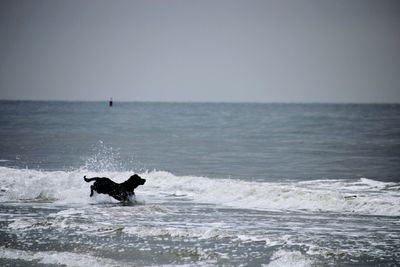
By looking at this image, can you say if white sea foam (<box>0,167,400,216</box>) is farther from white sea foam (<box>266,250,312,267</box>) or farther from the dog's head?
white sea foam (<box>266,250,312,267</box>)

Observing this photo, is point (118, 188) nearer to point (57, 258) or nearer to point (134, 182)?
point (134, 182)

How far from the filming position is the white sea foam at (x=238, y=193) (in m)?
16.6

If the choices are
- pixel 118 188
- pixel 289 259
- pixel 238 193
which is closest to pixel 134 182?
pixel 118 188

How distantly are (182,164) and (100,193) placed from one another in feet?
43.5

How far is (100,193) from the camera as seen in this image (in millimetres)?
17406

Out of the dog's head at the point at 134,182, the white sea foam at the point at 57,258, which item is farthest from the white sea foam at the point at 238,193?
the white sea foam at the point at 57,258

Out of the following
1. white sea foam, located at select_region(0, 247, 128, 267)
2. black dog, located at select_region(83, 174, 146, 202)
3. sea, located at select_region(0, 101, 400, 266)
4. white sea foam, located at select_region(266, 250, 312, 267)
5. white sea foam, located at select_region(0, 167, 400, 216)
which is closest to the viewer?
white sea foam, located at select_region(266, 250, 312, 267)

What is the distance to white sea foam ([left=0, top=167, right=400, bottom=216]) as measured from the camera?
16.6 m

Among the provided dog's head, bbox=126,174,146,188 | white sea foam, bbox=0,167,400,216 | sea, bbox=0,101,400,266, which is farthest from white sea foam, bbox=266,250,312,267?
dog's head, bbox=126,174,146,188

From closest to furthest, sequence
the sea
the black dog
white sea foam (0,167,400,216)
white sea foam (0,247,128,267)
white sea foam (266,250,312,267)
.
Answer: white sea foam (266,250,312,267) < white sea foam (0,247,128,267) < the sea < white sea foam (0,167,400,216) < the black dog

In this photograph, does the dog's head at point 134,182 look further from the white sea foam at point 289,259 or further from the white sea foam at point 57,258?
the white sea foam at point 289,259

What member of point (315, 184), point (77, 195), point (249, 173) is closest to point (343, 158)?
point (249, 173)

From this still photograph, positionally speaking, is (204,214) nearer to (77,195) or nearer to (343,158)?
(77,195)

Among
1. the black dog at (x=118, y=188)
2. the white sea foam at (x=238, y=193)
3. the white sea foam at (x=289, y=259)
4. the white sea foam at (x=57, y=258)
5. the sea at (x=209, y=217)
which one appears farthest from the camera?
the black dog at (x=118, y=188)
